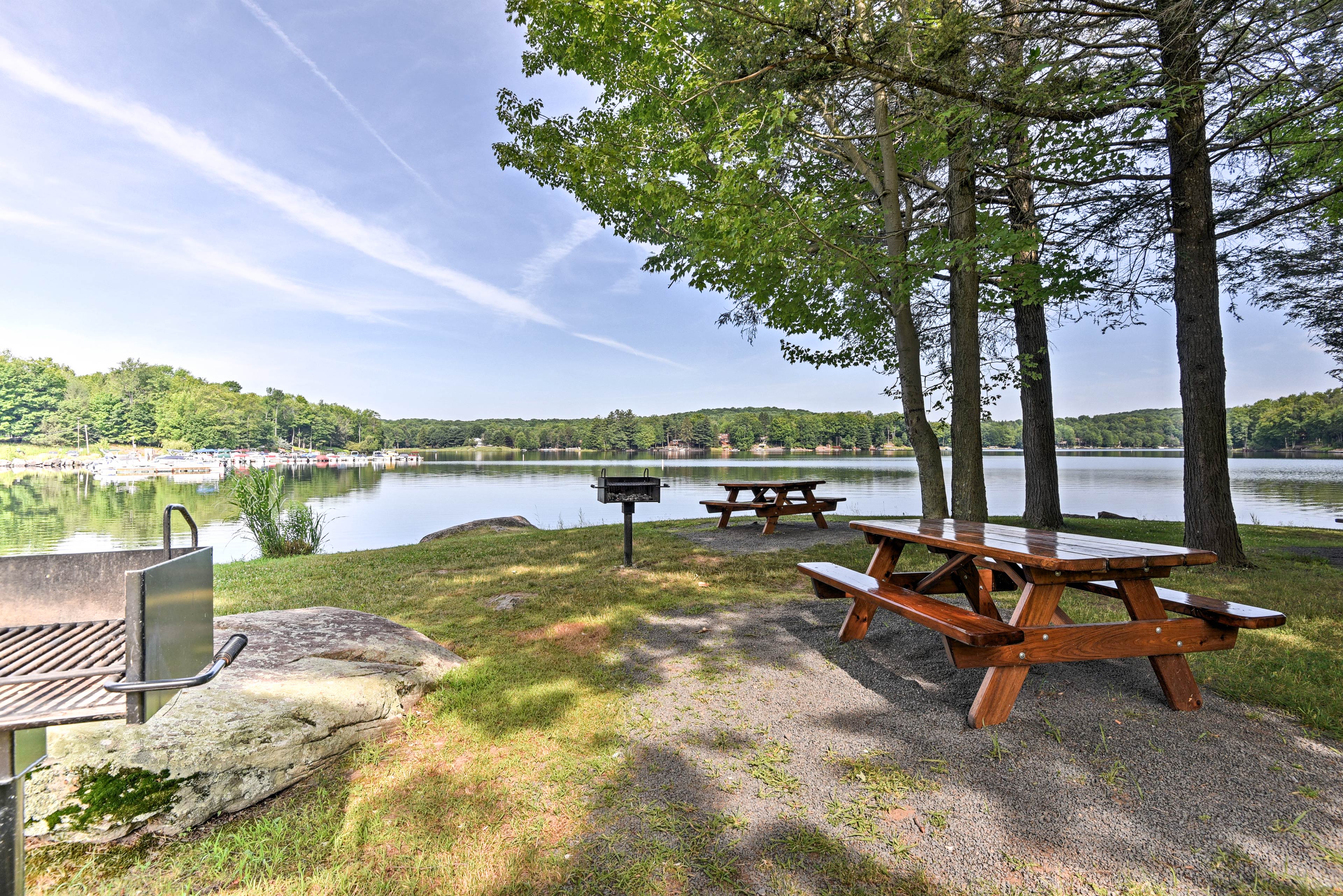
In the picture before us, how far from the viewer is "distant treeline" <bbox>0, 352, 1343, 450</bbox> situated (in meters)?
64.8

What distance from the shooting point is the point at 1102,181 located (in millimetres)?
6371

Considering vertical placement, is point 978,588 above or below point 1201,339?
below

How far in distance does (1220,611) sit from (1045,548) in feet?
2.56

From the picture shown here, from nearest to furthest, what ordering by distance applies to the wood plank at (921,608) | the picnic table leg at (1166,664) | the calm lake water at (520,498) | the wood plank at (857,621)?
the wood plank at (921,608)
the picnic table leg at (1166,664)
the wood plank at (857,621)
the calm lake water at (520,498)

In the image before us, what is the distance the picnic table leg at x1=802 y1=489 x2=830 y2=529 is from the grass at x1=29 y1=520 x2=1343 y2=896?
432cm

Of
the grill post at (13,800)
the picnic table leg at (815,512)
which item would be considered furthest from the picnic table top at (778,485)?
the grill post at (13,800)

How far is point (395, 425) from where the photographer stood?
11956cm

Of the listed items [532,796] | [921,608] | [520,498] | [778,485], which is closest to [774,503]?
[778,485]

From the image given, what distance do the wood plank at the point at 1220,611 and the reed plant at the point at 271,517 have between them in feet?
35.5

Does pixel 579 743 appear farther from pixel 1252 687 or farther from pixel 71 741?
pixel 1252 687

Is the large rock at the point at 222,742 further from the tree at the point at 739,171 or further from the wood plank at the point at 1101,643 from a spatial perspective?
the tree at the point at 739,171

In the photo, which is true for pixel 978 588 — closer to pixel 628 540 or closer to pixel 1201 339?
pixel 628 540

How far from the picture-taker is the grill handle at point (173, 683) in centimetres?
108

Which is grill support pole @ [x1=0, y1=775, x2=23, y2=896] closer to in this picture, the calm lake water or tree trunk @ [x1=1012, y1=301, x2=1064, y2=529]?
the calm lake water
